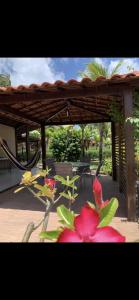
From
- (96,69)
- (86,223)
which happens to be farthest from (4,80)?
(86,223)

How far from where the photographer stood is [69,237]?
588 mm

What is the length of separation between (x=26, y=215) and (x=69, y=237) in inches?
217

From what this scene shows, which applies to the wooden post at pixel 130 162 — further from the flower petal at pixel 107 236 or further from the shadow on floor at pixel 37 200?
the flower petal at pixel 107 236

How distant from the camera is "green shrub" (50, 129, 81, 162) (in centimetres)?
1412

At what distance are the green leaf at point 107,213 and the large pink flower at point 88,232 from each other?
0.15ft

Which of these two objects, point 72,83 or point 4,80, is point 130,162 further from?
point 4,80

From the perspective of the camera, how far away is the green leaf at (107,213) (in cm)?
65

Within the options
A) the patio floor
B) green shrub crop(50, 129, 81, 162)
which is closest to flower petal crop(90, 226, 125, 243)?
the patio floor
